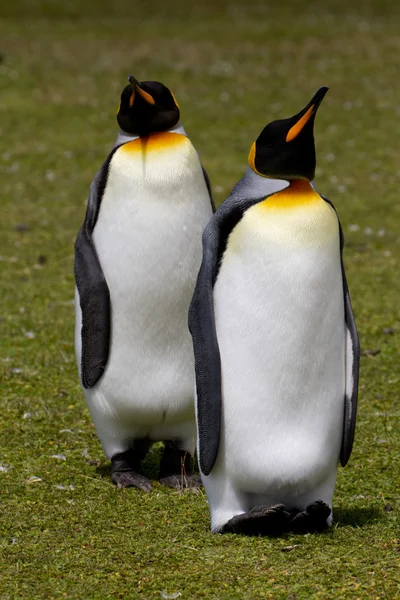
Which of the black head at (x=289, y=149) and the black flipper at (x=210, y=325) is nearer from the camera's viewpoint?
the black head at (x=289, y=149)

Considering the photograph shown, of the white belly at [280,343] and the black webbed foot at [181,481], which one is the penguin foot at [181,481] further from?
the white belly at [280,343]

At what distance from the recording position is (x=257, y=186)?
4.49 meters

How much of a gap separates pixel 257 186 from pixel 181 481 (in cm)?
174

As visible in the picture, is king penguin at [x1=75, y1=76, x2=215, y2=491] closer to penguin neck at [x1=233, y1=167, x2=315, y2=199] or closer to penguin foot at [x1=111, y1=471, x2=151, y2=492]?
penguin foot at [x1=111, y1=471, x2=151, y2=492]

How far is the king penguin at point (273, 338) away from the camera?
4.38m

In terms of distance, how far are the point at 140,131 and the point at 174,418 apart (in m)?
1.49

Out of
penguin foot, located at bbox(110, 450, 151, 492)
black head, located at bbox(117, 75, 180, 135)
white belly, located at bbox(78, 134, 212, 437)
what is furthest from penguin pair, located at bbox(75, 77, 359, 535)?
black head, located at bbox(117, 75, 180, 135)

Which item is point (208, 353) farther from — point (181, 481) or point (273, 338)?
point (181, 481)

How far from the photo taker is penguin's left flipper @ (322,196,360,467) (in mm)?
Answer: 4590

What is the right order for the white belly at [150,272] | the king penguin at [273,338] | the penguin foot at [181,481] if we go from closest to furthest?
the king penguin at [273,338]
the white belly at [150,272]
the penguin foot at [181,481]

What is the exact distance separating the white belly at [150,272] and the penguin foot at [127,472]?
29 cm

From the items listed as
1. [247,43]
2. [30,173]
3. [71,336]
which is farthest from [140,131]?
[247,43]

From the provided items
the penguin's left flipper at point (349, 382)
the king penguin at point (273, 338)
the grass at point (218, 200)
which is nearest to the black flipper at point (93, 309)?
the grass at point (218, 200)

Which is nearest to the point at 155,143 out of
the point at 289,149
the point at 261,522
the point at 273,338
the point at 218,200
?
the point at 289,149
